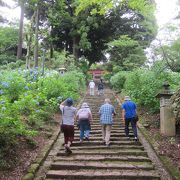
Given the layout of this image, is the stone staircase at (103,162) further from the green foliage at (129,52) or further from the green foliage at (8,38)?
the green foliage at (8,38)

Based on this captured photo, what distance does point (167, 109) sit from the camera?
10469 mm

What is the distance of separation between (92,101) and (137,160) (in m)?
11.3

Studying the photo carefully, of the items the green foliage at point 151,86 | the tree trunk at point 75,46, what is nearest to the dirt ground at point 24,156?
the green foliage at point 151,86

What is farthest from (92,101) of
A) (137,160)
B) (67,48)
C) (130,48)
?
(67,48)

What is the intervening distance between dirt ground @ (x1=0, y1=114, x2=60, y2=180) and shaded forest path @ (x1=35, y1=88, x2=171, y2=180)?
0.40m

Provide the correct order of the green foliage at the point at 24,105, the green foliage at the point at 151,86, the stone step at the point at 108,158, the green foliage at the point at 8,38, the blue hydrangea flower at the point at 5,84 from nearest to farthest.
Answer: the green foliage at the point at 24,105
the stone step at the point at 108,158
the blue hydrangea flower at the point at 5,84
the green foliage at the point at 151,86
the green foliage at the point at 8,38

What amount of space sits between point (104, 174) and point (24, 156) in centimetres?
239

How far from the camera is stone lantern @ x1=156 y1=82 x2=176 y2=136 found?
10.2 metres

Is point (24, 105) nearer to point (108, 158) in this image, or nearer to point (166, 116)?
point (108, 158)

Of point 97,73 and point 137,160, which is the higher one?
point 97,73

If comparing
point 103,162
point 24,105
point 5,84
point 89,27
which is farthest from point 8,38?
point 103,162

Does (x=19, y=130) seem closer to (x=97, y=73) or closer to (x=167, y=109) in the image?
(x=167, y=109)

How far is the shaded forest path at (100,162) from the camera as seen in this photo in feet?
23.5

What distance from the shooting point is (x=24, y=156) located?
26.3 ft
